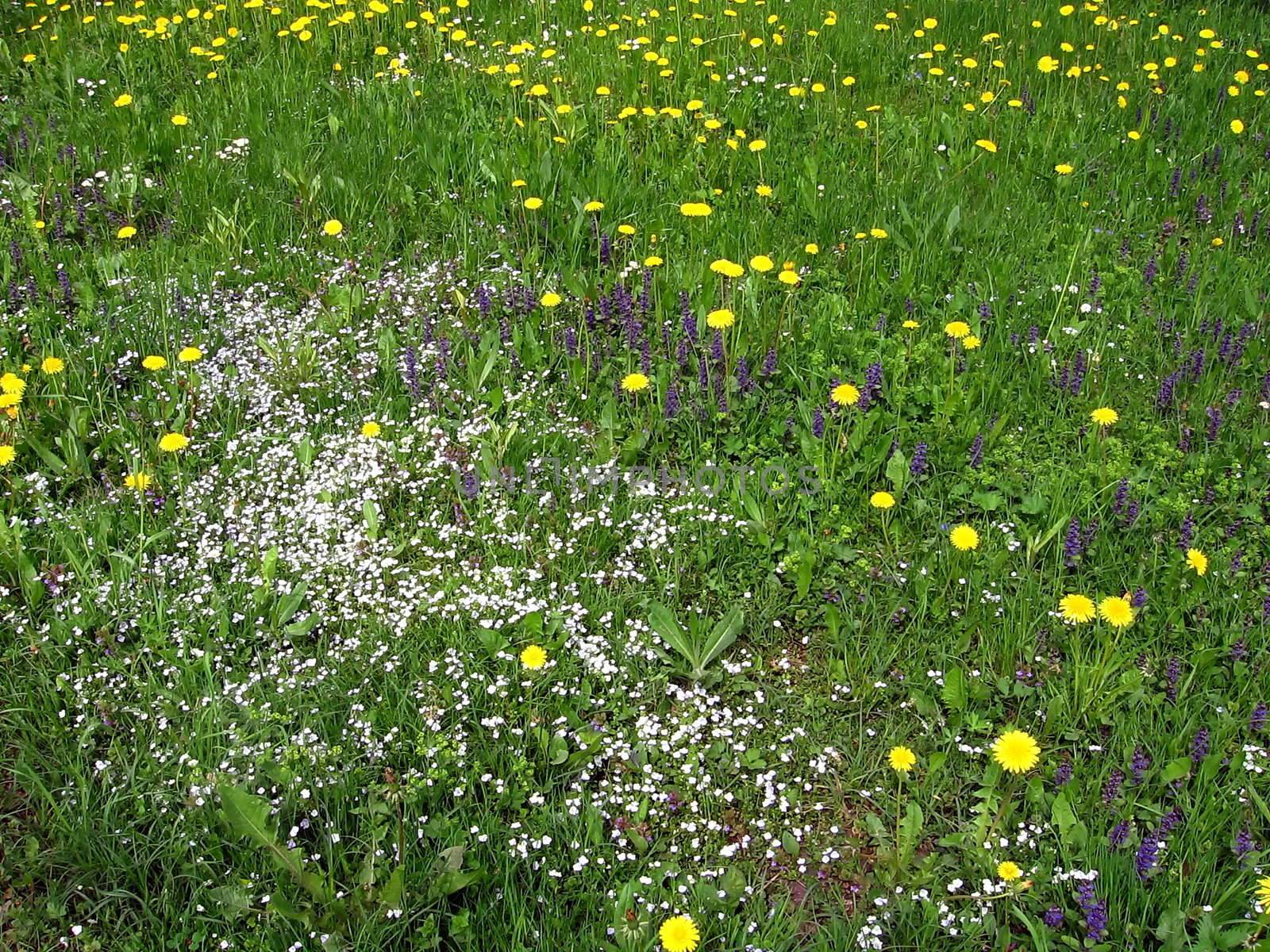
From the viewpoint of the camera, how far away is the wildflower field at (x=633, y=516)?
236 cm

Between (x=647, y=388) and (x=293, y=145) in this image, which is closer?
(x=647, y=388)

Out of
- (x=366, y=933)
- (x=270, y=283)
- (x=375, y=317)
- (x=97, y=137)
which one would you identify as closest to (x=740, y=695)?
(x=366, y=933)

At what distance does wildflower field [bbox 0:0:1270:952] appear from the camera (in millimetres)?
2355

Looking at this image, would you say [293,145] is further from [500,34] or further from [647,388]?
[647,388]

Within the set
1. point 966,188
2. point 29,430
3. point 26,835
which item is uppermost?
point 966,188

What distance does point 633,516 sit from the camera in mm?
3295

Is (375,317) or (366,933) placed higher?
(375,317)

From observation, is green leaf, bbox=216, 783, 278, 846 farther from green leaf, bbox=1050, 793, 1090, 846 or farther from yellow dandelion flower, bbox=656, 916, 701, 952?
green leaf, bbox=1050, 793, 1090, 846

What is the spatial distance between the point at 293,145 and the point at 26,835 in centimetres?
377

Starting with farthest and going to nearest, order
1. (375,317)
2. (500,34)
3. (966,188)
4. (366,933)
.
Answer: (500,34), (966,188), (375,317), (366,933)

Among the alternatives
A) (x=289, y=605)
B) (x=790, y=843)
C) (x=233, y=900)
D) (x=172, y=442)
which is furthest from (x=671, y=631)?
(x=172, y=442)

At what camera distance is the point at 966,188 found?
4961mm

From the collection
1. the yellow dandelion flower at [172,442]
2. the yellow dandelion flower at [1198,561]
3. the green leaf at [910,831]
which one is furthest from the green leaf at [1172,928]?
the yellow dandelion flower at [172,442]

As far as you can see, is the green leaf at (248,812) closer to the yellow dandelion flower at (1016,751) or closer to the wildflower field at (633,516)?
the wildflower field at (633,516)
